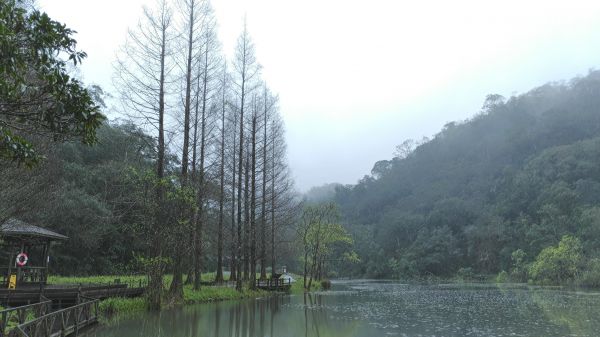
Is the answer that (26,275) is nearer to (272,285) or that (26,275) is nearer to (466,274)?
(272,285)

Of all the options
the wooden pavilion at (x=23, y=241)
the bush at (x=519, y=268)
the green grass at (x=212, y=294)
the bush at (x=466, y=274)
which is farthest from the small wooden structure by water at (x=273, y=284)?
the bush at (x=466, y=274)

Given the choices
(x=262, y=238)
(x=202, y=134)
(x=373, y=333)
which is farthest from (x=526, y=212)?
(x=373, y=333)

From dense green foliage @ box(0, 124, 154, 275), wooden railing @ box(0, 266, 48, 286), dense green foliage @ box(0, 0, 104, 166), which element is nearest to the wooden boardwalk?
dense green foliage @ box(0, 0, 104, 166)

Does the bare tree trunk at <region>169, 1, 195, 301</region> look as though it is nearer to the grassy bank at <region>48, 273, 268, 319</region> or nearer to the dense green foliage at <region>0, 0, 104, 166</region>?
the grassy bank at <region>48, 273, 268, 319</region>

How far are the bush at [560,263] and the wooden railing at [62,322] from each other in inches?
1976

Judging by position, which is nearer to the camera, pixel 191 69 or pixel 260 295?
pixel 191 69

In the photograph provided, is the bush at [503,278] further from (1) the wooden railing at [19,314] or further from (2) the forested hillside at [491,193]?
(1) the wooden railing at [19,314]

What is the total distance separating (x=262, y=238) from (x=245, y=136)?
7.28 m

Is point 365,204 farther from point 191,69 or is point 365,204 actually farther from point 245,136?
point 191,69

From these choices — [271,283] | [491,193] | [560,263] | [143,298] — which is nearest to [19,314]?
[143,298]

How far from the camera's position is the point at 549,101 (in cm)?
12600

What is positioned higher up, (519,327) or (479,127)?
(479,127)

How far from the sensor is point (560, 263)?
2019 inches

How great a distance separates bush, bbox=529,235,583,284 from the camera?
4981 cm
